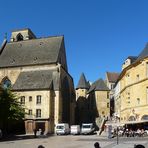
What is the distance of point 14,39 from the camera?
89688 millimetres

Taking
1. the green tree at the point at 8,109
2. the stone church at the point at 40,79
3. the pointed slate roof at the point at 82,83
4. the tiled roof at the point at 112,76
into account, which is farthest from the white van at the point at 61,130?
the tiled roof at the point at 112,76

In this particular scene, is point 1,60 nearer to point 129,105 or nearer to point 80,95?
point 80,95

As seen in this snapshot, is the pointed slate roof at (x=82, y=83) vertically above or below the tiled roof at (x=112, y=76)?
below

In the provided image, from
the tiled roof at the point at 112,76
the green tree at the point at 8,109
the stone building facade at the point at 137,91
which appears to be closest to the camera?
the green tree at the point at 8,109

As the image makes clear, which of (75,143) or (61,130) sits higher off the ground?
(61,130)

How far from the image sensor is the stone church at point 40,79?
214ft

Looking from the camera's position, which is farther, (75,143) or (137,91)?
(137,91)

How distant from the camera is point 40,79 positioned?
69125mm

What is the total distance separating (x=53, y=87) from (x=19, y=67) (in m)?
11.3

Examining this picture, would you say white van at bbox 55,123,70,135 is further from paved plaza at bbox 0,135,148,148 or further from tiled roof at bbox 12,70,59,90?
paved plaza at bbox 0,135,148,148

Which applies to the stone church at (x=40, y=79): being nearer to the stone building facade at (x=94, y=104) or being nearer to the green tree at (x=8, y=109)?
the stone building facade at (x=94, y=104)

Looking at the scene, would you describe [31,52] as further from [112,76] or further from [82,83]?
[112,76]

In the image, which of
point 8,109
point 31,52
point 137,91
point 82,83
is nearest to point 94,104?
point 82,83

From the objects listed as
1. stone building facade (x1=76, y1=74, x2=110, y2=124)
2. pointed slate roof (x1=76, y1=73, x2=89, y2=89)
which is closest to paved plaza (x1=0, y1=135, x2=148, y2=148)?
stone building facade (x1=76, y1=74, x2=110, y2=124)
